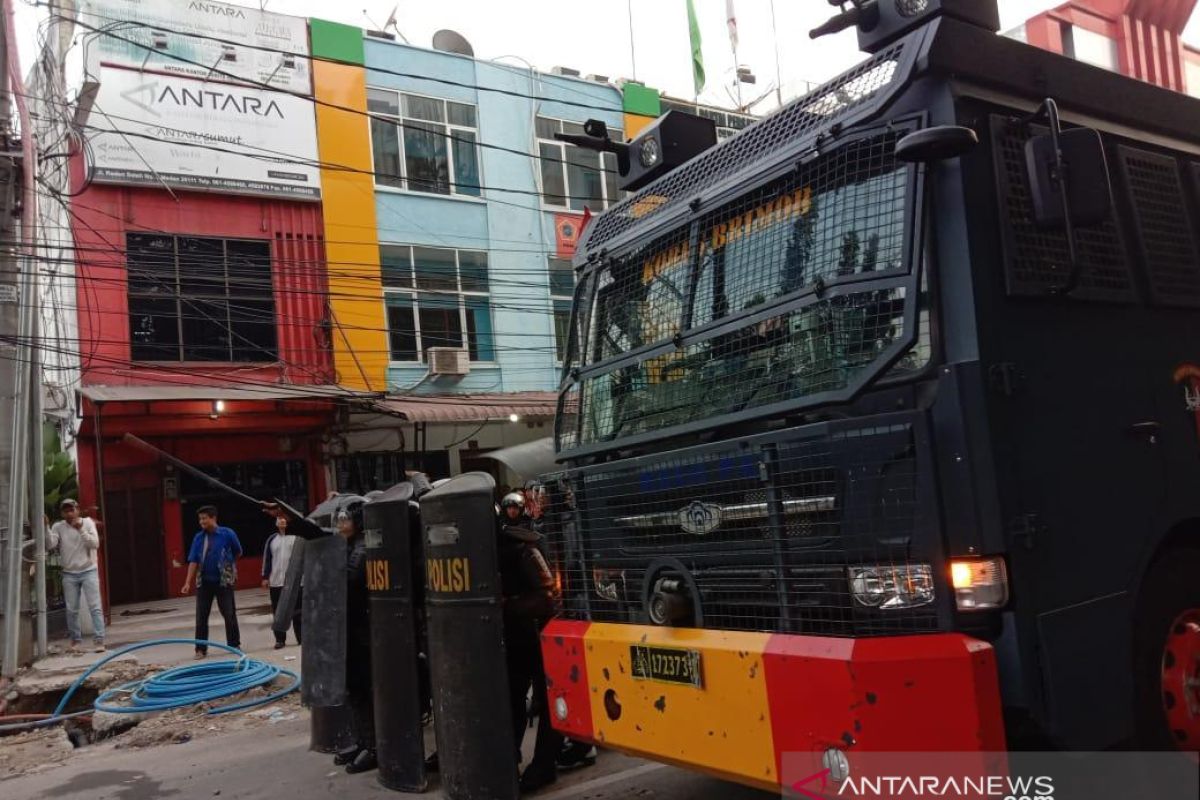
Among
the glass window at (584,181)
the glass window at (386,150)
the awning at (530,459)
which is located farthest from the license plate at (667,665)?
the glass window at (584,181)

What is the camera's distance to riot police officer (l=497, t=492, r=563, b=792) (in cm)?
468

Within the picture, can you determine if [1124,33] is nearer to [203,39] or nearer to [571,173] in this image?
[571,173]

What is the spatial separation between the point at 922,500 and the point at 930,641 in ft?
1.39

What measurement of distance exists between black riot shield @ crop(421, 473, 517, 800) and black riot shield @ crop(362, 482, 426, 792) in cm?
40

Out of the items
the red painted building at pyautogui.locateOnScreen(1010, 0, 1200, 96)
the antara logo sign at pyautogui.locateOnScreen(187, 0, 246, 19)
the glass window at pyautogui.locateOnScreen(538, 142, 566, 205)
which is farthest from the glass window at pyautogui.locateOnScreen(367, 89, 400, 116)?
the red painted building at pyautogui.locateOnScreen(1010, 0, 1200, 96)

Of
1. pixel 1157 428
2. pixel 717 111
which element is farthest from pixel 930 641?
pixel 717 111

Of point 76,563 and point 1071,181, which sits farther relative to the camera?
point 76,563

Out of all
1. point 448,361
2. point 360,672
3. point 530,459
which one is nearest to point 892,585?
point 360,672

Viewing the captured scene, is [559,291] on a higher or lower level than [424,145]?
lower

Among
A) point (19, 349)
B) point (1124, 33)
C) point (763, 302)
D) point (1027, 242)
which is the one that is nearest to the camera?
A: point (1027, 242)

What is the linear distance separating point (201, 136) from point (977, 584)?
1592cm

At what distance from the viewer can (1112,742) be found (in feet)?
9.71

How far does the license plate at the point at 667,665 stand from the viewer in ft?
10.6

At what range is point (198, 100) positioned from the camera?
15.6m
